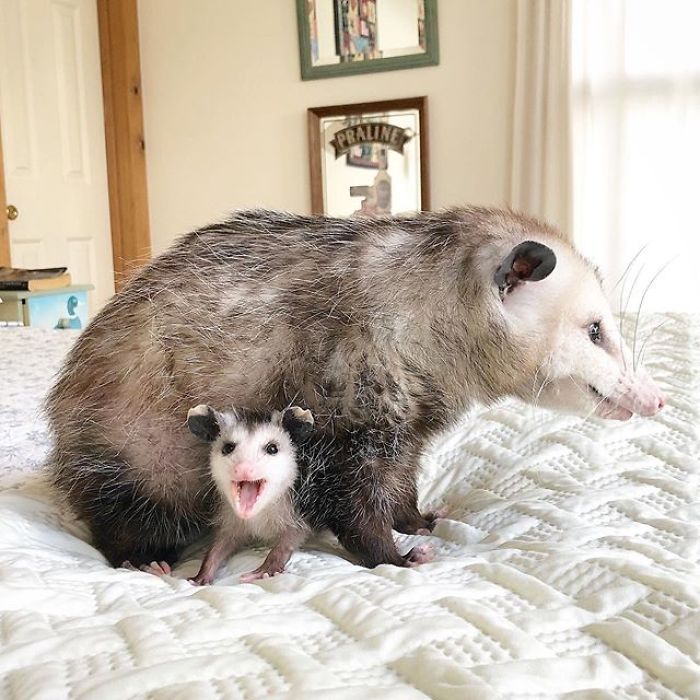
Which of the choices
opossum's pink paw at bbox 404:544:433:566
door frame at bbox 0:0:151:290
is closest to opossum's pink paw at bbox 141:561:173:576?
opossum's pink paw at bbox 404:544:433:566

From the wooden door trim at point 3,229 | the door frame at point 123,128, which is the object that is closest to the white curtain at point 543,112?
the door frame at point 123,128

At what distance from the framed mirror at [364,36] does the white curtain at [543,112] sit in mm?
390

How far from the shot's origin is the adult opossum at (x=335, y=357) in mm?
916

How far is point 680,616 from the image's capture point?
2.13 feet

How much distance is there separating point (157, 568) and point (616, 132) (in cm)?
294

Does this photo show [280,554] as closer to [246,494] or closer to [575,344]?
[246,494]

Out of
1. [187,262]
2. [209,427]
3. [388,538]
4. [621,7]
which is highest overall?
[621,7]

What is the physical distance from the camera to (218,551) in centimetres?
92

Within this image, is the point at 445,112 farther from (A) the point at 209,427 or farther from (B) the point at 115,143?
(A) the point at 209,427

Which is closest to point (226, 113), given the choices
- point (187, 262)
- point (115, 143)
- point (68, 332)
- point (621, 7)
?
point (115, 143)

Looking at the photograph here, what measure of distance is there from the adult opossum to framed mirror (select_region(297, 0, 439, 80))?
9.42ft

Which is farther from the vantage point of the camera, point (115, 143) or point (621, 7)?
point (115, 143)

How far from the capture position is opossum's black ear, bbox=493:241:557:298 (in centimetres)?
92

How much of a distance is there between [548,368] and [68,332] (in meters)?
1.59
